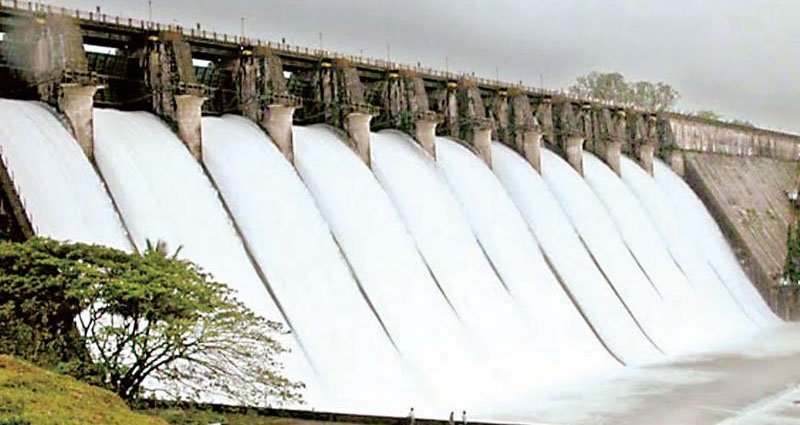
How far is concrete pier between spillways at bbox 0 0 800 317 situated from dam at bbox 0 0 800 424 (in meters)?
0.09

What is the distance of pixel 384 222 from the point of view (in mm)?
27438

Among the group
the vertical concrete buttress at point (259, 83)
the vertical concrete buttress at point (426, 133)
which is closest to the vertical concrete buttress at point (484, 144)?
the vertical concrete buttress at point (426, 133)

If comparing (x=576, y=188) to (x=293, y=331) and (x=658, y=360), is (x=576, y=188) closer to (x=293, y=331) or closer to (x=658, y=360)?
(x=658, y=360)

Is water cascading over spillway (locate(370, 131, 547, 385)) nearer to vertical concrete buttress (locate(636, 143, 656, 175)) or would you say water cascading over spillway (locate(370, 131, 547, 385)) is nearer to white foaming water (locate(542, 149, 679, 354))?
white foaming water (locate(542, 149, 679, 354))

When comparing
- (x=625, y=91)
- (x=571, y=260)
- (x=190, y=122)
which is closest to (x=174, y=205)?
(x=190, y=122)

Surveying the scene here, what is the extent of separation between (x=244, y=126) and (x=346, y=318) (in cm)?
727

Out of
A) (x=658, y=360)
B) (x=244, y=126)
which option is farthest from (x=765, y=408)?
(x=244, y=126)

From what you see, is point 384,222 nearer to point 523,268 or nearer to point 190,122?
point 523,268

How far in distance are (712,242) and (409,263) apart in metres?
23.6

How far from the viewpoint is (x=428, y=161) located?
107 ft

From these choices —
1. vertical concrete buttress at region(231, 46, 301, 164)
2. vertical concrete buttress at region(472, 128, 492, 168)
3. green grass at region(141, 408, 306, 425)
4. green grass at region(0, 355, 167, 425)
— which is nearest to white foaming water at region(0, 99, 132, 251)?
green grass at region(141, 408, 306, 425)

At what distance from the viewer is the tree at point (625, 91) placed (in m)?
79.5

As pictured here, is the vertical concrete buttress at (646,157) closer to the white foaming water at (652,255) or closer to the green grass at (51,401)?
the white foaming water at (652,255)

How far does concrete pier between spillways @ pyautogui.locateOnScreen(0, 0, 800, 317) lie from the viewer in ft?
77.7
